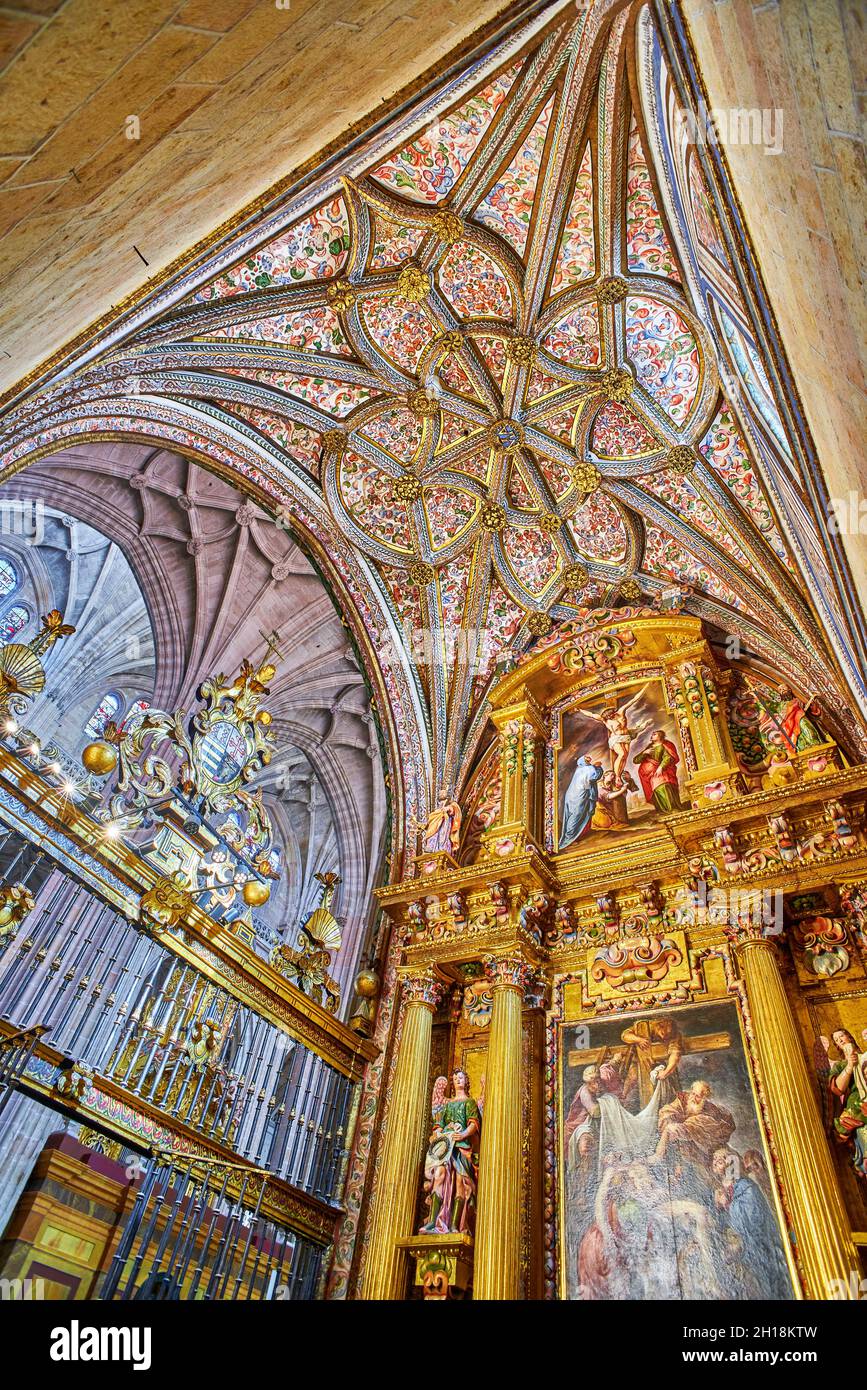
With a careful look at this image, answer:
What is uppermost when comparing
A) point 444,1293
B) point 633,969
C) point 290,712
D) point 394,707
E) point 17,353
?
point 290,712

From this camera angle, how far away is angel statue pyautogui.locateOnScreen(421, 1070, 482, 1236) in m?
7.88

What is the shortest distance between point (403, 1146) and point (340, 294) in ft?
31.8

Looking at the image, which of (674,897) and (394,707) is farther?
(394,707)

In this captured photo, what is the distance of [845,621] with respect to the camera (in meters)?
7.23

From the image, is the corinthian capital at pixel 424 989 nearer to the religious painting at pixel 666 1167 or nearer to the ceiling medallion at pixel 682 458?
the religious painting at pixel 666 1167

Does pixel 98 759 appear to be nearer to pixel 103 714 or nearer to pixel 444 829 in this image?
pixel 103 714

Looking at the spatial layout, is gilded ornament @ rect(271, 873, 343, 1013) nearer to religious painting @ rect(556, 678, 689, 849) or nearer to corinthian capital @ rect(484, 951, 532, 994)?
corinthian capital @ rect(484, 951, 532, 994)

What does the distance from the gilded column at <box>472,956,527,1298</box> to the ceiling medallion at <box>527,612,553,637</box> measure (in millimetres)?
5131

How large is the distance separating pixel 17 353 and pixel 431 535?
382 inches

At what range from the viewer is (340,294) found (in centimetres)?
1015

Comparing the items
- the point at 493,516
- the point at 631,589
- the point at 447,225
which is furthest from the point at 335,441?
the point at 631,589

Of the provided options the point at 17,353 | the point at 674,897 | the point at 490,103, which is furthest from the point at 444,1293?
the point at 490,103

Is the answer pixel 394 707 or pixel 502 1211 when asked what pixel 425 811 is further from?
pixel 502 1211

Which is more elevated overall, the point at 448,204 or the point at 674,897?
the point at 448,204
